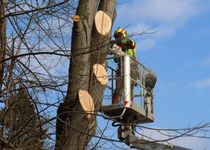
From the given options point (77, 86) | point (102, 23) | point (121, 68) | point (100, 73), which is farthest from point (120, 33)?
point (77, 86)

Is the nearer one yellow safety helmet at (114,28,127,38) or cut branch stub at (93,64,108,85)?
cut branch stub at (93,64,108,85)

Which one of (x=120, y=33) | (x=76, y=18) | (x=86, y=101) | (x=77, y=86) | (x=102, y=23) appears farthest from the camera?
(x=120, y=33)

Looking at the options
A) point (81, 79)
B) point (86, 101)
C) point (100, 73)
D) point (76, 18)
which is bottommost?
point (86, 101)

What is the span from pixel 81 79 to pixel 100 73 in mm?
408

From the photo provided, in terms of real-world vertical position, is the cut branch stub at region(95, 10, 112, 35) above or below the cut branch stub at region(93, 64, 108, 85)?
above

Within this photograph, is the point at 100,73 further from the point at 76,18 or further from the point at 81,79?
the point at 76,18

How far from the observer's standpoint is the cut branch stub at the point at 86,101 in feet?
25.4

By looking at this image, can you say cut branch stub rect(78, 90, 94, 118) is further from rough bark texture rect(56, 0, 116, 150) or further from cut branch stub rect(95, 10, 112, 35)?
cut branch stub rect(95, 10, 112, 35)

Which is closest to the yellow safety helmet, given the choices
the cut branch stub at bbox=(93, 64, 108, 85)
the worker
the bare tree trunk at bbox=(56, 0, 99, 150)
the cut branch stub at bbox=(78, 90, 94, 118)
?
the worker

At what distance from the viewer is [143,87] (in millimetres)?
10305

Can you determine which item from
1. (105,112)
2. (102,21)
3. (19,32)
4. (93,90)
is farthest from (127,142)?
(19,32)

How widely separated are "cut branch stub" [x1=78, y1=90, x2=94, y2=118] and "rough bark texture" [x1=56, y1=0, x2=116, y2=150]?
0.06 m

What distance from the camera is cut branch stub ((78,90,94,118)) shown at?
25.4 feet

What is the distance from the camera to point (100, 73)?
8320mm
